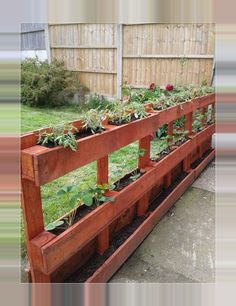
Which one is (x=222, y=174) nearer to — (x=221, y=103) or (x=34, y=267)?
(x=221, y=103)

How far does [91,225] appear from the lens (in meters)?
1.66

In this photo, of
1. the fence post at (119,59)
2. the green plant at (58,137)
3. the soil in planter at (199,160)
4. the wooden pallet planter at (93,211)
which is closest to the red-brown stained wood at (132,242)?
the wooden pallet planter at (93,211)

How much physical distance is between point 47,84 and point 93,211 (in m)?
6.89

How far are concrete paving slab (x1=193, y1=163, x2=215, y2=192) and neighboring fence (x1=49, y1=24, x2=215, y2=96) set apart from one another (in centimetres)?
309

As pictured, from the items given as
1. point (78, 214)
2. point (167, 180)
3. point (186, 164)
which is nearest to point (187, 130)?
point (186, 164)

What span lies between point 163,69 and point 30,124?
3.11m

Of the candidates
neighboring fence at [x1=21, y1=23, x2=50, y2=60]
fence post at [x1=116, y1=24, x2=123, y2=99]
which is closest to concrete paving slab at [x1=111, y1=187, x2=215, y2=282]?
fence post at [x1=116, y1=24, x2=123, y2=99]

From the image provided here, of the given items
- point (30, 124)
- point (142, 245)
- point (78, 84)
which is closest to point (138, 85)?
point (78, 84)

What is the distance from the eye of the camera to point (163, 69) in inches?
272

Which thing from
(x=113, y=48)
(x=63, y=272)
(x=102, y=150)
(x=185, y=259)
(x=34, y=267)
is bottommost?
(x=185, y=259)

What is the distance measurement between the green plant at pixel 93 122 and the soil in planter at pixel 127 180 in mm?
496

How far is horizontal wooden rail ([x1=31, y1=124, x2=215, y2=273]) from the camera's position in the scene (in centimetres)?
140

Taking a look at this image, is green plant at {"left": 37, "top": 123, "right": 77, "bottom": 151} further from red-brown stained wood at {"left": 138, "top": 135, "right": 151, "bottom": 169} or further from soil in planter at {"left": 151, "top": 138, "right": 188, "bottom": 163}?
soil in planter at {"left": 151, "top": 138, "right": 188, "bottom": 163}

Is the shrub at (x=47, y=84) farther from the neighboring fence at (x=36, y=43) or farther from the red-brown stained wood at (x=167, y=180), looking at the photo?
the red-brown stained wood at (x=167, y=180)
